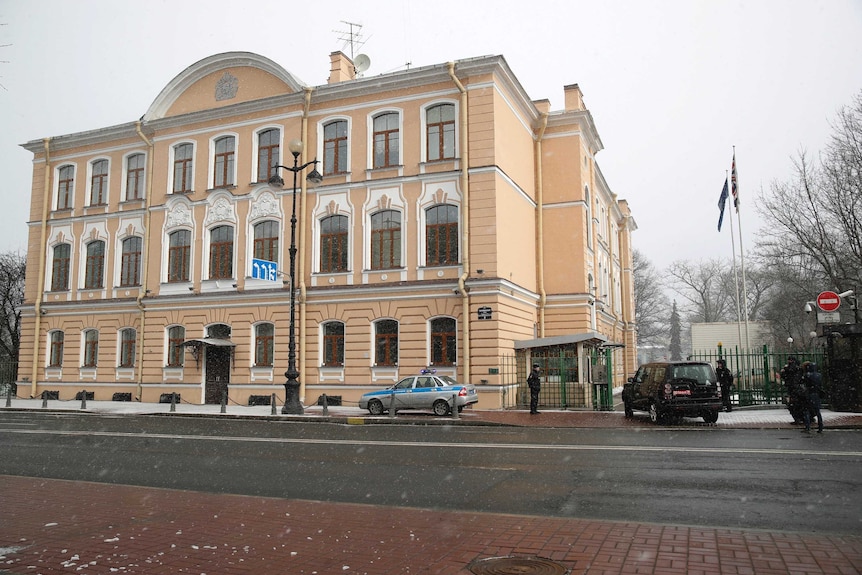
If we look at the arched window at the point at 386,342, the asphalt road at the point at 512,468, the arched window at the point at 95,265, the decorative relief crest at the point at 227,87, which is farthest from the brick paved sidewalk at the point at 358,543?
the arched window at the point at 95,265

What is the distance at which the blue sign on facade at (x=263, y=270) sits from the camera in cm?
2508

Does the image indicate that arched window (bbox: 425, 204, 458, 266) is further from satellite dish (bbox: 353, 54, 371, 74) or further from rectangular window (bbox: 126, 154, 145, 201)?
rectangular window (bbox: 126, 154, 145, 201)

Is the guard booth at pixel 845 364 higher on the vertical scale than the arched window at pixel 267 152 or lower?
lower

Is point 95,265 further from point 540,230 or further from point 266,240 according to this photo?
point 540,230

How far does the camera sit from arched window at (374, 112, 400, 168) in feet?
94.0

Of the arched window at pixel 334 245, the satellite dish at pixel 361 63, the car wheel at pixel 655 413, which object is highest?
the satellite dish at pixel 361 63

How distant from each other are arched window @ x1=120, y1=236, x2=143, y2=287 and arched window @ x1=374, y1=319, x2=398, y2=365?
1348 cm

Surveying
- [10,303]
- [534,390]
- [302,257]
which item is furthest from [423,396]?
[10,303]

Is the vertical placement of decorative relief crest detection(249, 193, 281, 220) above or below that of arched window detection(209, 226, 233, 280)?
above

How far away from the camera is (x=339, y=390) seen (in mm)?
27797

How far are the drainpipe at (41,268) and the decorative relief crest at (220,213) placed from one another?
11290 mm

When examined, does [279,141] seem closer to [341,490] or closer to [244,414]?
[244,414]

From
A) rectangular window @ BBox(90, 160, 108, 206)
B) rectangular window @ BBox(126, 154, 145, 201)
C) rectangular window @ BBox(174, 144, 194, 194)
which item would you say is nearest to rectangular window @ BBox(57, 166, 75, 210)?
rectangular window @ BBox(90, 160, 108, 206)

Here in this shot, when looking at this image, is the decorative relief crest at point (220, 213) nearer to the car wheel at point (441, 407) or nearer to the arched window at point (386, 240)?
the arched window at point (386, 240)
